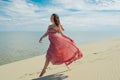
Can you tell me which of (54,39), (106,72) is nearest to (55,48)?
(54,39)

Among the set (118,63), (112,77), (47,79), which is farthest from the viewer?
(118,63)

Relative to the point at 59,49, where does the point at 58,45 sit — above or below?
above

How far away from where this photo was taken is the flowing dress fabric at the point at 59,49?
9.46 m

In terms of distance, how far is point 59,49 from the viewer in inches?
373

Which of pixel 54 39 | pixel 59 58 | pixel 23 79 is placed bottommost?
pixel 23 79

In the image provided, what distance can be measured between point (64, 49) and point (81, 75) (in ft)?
3.23

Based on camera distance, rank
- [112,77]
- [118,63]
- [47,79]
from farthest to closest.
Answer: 1. [118,63]
2. [47,79]
3. [112,77]

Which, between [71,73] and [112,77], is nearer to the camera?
[112,77]

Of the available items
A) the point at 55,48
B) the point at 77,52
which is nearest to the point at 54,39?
the point at 55,48

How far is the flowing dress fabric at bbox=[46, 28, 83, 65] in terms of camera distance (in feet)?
31.0

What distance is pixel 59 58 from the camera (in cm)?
951

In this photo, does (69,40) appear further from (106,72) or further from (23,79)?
(23,79)

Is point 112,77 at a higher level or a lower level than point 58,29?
lower

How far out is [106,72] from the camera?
30.9 feet
